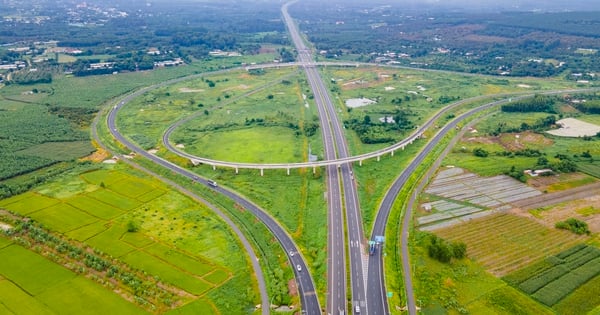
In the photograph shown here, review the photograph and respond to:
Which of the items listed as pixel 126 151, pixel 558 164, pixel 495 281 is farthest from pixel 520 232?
pixel 126 151

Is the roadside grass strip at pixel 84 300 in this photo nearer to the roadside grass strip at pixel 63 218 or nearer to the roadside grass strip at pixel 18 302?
the roadside grass strip at pixel 18 302

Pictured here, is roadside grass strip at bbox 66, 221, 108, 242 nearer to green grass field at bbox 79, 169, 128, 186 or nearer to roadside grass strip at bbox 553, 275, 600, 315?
green grass field at bbox 79, 169, 128, 186

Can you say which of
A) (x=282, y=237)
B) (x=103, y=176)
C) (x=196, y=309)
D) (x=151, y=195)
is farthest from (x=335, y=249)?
(x=103, y=176)

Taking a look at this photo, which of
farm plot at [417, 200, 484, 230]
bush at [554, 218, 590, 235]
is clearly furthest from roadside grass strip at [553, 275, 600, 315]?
farm plot at [417, 200, 484, 230]

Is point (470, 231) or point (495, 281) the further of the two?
point (470, 231)

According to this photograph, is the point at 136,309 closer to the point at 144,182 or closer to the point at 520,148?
the point at 144,182

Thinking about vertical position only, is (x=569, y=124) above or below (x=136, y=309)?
above

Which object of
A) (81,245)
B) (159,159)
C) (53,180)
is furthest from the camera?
(159,159)

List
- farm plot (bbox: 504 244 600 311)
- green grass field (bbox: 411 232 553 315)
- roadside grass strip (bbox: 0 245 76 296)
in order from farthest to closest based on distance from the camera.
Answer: roadside grass strip (bbox: 0 245 76 296), farm plot (bbox: 504 244 600 311), green grass field (bbox: 411 232 553 315)
